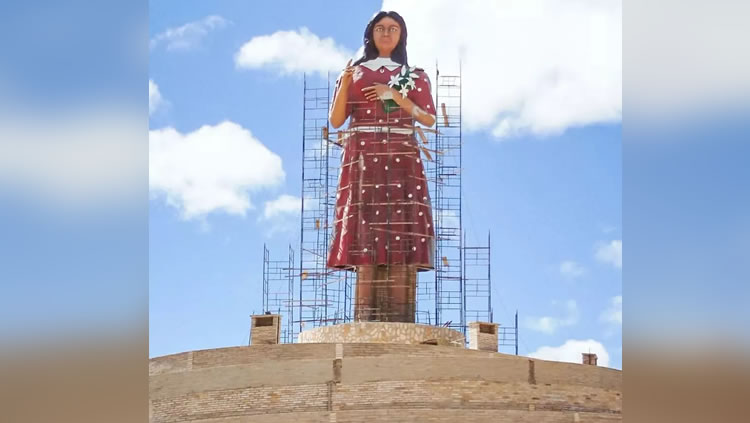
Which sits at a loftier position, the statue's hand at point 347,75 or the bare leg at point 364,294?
the statue's hand at point 347,75

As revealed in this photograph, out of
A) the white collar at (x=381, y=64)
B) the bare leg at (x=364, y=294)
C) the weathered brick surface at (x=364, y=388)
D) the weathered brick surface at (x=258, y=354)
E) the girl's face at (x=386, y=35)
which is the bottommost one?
the weathered brick surface at (x=364, y=388)

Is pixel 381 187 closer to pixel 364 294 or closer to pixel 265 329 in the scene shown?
pixel 364 294

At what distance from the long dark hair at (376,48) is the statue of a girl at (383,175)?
0.09 feet

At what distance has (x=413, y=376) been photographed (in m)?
19.0

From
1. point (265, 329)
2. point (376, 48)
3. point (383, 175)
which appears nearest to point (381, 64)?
point (376, 48)

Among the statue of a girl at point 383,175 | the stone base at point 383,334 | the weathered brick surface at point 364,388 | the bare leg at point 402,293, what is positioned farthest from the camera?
the statue of a girl at point 383,175

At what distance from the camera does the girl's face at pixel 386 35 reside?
26047 mm

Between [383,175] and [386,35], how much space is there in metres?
3.73

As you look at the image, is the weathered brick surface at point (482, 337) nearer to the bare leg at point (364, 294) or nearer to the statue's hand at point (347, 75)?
the bare leg at point (364, 294)

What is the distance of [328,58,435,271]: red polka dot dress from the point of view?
2553 cm

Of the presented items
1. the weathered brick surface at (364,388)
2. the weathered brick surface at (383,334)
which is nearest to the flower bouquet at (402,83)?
the weathered brick surface at (383,334)

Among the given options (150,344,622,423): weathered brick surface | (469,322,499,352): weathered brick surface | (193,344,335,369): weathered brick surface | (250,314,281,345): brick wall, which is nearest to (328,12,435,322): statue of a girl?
(469,322,499,352): weathered brick surface
